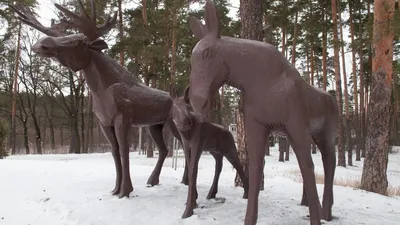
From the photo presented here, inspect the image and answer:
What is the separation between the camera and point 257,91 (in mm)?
3293

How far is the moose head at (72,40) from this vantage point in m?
4.46

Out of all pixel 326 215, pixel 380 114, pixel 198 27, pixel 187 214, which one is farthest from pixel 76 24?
pixel 380 114

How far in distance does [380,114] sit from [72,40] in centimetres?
712

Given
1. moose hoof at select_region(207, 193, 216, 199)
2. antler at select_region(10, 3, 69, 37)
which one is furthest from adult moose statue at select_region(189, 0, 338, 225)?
antler at select_region(10, 3, 69, 37)

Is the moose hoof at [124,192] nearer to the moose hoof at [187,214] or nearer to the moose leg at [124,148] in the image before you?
the moose leg at [124,148]

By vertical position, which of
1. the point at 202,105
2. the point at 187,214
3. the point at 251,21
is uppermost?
the point at 251,21

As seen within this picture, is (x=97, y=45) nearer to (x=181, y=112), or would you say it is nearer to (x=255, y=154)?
(x=181, y=112)

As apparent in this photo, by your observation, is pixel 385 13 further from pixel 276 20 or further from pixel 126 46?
pixel 126 46

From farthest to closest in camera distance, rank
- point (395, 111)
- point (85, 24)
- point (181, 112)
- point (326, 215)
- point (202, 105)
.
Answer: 1. point (395, 111)
2. point (85, 24)
3. point (181, 112)
4. point (326, 215)
5. point (202, 105)

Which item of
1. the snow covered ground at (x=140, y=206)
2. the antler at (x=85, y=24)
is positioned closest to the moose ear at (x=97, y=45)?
the antler at (x=85, y=24)

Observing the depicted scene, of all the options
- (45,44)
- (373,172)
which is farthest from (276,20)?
(45,44)

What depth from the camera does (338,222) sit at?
13.0ft

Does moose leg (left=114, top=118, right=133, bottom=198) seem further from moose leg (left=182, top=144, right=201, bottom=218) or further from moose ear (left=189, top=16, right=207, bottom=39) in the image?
moose ear (left=189, top=16, right=207, bottom=39)

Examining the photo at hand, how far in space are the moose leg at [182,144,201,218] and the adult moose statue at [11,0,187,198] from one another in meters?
1.11
